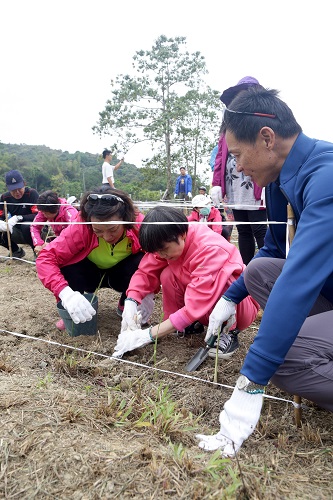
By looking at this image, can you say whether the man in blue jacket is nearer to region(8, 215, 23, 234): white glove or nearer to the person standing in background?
region(8, 215, 23, 234): white glove

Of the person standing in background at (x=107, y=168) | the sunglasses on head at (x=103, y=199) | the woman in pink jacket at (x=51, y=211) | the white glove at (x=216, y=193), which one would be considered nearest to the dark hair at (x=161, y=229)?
the sunglasses on head at (x=103, y=199)

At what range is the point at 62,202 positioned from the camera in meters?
4.88

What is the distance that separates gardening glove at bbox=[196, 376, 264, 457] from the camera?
1.20 m

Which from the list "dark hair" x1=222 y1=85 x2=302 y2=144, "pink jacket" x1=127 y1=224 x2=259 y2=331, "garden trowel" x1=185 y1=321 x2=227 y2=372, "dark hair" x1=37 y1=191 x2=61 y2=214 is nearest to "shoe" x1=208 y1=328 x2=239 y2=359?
"garden trowel" x1=185 y1=321 x2=227 y2=372

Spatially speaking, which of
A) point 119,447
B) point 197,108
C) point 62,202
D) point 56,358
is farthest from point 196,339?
point 197,108

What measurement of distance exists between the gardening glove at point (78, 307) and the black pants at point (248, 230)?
1.61m

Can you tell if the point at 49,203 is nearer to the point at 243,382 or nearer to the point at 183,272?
the point at 183,272

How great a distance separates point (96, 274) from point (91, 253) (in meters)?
0.21

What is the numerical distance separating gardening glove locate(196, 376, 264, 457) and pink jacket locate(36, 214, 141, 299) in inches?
58.6

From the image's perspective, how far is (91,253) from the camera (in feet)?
8.83

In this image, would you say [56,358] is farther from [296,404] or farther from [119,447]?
[296,404]

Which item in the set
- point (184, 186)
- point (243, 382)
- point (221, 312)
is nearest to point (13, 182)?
point (221, 312)

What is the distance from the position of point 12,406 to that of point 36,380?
273 mm

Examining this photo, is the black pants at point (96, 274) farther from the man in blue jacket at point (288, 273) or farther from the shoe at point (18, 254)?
the shoe at point (18, 254)
